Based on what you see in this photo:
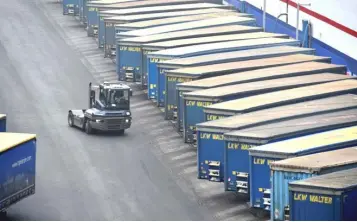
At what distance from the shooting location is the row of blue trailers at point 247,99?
163 ft

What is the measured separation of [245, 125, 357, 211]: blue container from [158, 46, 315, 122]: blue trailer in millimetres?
11770

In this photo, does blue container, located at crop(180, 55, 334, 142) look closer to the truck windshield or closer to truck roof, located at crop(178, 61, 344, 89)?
truck roof, located at crop(178, 61, 344, 89)

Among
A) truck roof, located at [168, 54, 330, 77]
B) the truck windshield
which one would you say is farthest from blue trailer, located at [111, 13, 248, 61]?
the truck windshield

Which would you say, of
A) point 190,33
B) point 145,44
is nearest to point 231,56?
point 145,44

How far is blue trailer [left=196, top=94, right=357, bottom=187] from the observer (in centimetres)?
5506

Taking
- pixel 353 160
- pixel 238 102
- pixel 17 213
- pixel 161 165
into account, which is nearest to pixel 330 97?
pixel 238 102

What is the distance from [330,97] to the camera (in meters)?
65.2

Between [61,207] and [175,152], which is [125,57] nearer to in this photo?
[175,152]

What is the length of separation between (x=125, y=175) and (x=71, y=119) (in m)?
11.2

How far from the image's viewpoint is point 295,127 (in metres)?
56.8

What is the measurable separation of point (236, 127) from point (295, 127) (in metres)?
2.78

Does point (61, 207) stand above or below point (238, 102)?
below

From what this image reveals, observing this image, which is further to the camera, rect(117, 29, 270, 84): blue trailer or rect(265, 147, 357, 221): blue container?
rect(117, 29, 270, 84): blue trailer

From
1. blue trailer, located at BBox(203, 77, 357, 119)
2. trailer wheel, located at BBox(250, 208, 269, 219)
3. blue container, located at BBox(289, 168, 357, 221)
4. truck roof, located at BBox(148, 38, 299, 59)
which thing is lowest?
trailer wheel, located at BBox(250, 208, 269, 219)
